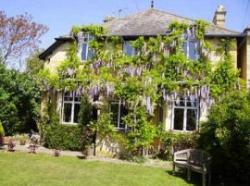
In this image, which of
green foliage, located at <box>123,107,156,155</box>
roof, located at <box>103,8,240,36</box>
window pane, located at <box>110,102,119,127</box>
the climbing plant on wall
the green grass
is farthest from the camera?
roof, located at <box>103,8,240,36</box>

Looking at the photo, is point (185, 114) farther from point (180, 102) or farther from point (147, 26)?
point (147, 26)

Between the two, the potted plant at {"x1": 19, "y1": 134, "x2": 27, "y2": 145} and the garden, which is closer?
the garden

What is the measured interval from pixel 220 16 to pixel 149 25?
474 centimetres

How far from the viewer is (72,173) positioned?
500 inches

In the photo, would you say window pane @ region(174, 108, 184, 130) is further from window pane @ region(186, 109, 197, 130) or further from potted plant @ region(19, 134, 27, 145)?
potted plant @ region(19, 134, 27, 145)

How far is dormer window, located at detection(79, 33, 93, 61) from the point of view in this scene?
19609 mm

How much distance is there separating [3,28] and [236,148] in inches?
1003

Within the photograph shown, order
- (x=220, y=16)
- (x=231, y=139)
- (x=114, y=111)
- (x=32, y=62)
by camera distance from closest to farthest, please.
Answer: (x=231, y=139) → (x=114, y=111) → (x=220, y=16) → (x=32, y=62)

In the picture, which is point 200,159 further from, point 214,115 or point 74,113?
point 74,113

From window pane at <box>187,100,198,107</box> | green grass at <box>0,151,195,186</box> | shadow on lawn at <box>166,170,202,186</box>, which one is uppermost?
window pane at <box>187,100,198,107</box>

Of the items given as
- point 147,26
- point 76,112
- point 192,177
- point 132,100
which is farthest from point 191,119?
point 76,112

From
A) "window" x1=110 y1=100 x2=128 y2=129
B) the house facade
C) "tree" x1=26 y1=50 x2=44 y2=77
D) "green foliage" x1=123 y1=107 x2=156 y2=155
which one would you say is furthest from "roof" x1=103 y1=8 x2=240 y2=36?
"tree" x1=26 y1=50 x2=44 y2=77

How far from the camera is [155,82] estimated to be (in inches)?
688

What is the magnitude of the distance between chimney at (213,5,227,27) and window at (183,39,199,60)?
432 cm
